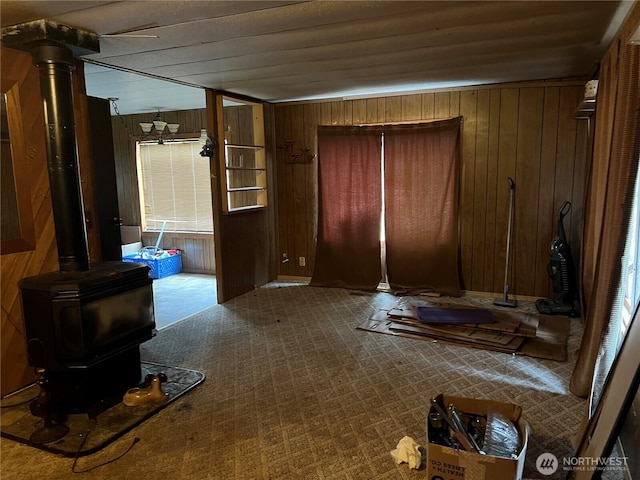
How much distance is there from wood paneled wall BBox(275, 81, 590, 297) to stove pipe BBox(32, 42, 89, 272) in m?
3.22

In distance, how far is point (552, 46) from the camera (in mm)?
3105

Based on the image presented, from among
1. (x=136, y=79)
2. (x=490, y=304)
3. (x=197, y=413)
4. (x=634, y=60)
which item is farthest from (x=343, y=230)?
(x=634, y=60)

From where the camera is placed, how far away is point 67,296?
92.0 inches

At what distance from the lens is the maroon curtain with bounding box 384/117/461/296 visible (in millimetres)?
4734

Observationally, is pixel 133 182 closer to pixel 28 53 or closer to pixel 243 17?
pixel 28 53

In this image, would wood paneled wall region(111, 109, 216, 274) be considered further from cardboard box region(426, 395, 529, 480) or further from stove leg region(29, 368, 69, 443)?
cardboard box region(426, 395, 529, 480)

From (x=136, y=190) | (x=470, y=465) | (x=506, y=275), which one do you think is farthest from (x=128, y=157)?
(x=470, y=465)

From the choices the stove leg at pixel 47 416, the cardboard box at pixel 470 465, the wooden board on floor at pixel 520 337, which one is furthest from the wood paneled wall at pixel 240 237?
the cardboard box at pixel 470 465

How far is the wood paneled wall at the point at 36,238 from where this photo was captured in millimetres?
2717

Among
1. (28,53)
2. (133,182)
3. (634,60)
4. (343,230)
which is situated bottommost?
(343,230)

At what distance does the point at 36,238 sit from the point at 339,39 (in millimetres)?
2353

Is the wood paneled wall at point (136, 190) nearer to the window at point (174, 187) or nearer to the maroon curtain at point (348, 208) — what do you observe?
the window at point (174, 187)

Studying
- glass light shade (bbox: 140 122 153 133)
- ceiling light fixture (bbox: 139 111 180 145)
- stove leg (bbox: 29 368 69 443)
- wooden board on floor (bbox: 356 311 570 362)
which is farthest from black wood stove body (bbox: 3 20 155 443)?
glass light shade (bbox: 140 122 153 133)

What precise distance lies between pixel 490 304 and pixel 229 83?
11.2 ft
